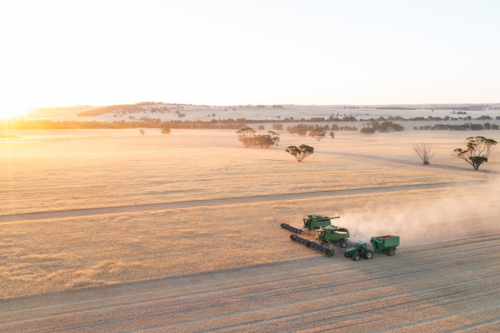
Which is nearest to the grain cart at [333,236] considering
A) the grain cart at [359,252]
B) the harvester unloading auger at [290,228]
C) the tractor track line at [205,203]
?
the grain cart at [359,252]

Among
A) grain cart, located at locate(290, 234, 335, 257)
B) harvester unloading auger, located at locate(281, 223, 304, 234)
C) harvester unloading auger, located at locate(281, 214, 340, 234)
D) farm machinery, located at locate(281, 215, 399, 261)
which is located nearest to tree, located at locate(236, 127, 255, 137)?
harvester unloading auger, located at locate(281, 223, 304, 234)

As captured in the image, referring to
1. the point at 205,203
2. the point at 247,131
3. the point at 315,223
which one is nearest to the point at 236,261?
the point at 315,223

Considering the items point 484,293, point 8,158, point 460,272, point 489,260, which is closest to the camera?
point 484,293

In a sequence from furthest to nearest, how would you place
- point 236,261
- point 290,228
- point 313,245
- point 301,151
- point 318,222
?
point 301,151 → point 290,228 → point 318,222 → point 313,245 → point 236,261

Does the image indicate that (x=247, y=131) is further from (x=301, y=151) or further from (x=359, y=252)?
(x=359, y=252)

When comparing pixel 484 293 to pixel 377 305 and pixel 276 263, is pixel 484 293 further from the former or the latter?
pixel 276 263

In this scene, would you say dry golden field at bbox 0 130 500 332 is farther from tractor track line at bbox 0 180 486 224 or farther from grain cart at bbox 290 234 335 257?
grain cart at bbox 290 234 335 257

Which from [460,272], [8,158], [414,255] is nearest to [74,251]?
[414,255]

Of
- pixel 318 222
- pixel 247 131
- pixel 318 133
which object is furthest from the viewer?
pixel 318 133
